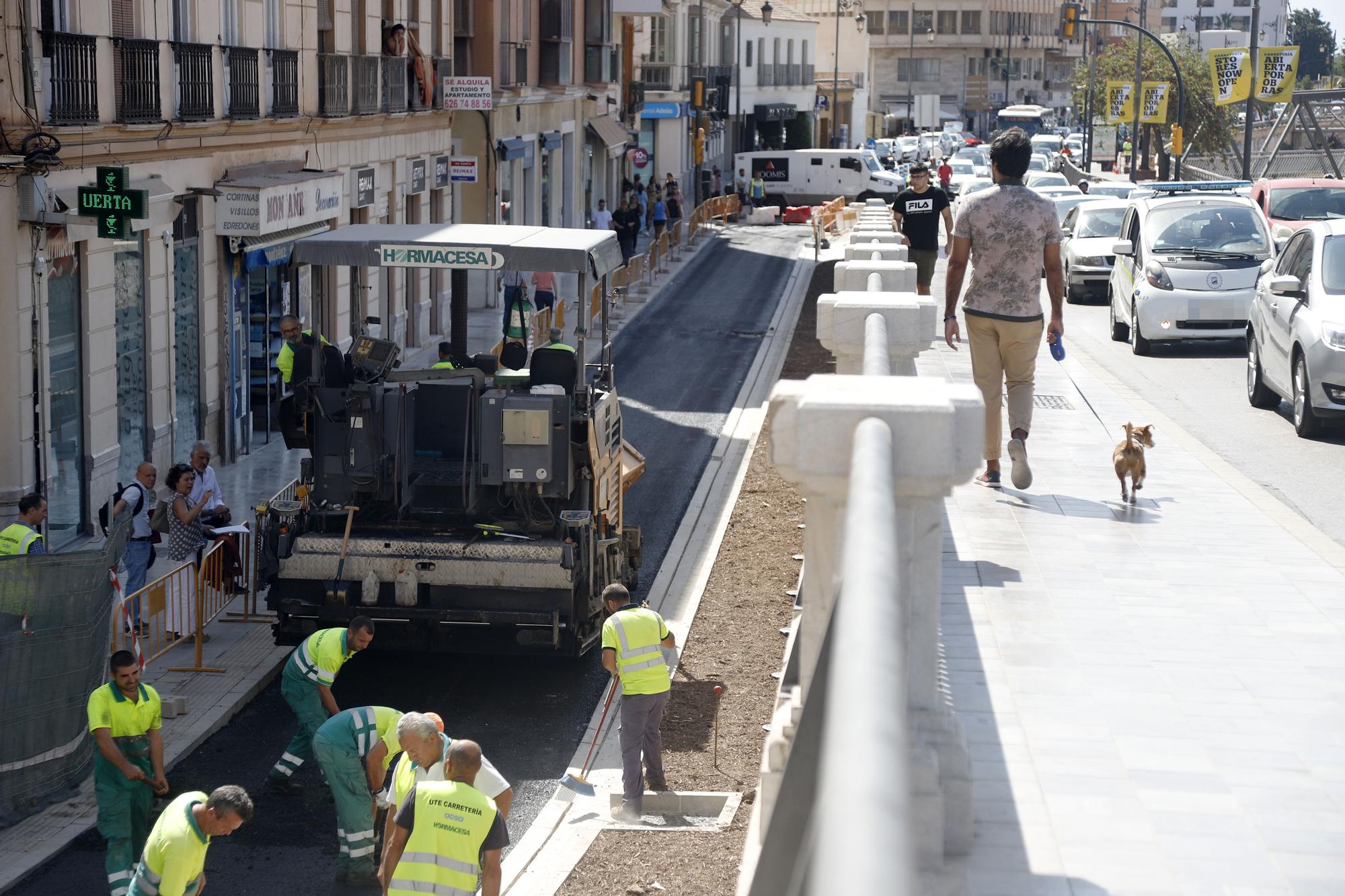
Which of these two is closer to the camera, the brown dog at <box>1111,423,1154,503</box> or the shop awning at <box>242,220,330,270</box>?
the brown dog at <box>1111,423,1154,503</box>

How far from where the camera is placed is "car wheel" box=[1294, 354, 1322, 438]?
15.2 metres

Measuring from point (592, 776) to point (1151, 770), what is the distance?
17.9 ft

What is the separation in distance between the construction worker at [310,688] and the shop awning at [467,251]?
3.33m

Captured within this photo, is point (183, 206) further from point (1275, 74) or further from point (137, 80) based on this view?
point (1275, 74)

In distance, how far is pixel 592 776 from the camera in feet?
34.2

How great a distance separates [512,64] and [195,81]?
19.6m

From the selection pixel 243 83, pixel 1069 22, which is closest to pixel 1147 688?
pixel 243 83

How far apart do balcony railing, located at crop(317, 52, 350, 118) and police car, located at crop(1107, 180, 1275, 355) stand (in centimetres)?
1144

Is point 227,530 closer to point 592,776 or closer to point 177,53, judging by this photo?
point 592,776

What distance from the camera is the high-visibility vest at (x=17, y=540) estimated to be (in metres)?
10.9

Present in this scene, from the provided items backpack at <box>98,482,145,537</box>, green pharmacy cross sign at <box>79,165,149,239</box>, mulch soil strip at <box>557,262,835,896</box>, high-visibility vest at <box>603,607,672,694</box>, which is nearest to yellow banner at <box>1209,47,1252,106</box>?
mulch soil strip at <box>557,262,835,896</box>

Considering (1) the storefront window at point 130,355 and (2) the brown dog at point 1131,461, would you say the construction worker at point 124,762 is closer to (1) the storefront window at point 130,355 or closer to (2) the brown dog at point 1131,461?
(2) the brown dog at point 1131,461

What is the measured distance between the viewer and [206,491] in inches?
547

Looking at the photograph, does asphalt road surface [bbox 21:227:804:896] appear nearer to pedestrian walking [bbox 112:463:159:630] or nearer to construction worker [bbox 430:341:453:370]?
pedestrian walking [bbox 112:463:159:630]
